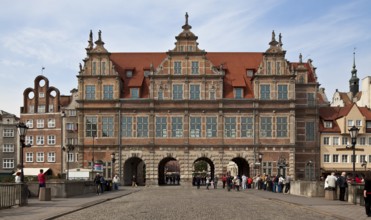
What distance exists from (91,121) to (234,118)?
57.3 feet

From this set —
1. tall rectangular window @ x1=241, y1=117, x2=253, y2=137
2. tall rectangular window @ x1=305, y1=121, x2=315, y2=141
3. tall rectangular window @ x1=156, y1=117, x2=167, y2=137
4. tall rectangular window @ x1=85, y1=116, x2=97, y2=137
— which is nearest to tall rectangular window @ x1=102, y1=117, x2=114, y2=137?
tall rectangular window @ x1=85, y1=116, x2=97, y2=137

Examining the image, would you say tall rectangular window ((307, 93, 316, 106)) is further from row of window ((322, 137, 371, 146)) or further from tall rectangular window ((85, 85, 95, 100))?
tall rectangular window ((85, 85, 95, 100))

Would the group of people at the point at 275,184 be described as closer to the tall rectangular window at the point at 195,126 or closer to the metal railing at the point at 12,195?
the tall rectangular window at the point at 195,126

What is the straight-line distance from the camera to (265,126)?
69625 mm

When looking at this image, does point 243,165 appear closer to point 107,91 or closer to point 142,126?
point 142,126

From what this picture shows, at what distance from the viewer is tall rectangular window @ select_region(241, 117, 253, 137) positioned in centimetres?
6950

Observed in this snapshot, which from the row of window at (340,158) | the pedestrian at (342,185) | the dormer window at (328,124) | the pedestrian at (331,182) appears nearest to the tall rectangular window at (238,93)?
the dormer window at (328,124)

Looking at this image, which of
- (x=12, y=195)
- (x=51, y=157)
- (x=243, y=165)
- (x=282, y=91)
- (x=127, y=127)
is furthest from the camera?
(x=51, y=157)

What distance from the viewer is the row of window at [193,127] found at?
2739 inches

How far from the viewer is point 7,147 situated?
91500 millimetres

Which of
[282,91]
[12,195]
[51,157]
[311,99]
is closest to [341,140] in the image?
[311,99]

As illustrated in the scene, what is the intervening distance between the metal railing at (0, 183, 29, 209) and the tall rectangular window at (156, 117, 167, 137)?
4160 cm

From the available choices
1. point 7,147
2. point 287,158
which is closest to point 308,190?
point 287,158

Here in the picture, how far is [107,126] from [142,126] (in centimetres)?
428
